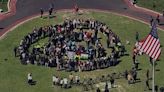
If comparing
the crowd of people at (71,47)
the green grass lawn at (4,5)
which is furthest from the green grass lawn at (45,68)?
the green grass lawn at (4,5)

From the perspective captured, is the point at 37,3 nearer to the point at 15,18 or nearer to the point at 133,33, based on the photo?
the point at 15,18

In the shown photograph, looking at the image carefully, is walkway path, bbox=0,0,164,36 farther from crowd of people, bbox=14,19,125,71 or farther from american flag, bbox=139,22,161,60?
american flag, bbox=139,22,161,60

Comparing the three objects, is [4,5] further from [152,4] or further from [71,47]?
[152,4]

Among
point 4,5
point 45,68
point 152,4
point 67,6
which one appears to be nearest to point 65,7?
point 67,6

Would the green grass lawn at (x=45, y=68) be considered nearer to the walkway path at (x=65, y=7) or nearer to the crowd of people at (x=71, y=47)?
the crowd of people at (x=71, y=47)

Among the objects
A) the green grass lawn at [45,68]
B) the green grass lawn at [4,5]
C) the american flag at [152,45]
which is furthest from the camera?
the green grass lawn at [4,5]

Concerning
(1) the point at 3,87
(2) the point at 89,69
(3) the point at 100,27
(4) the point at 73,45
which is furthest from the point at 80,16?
(1) the point at 3,87

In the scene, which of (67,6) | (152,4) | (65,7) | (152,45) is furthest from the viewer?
(152,4)

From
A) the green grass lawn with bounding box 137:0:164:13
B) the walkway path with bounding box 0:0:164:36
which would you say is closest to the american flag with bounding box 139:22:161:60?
the walkway path with bounding box 0:0:164:36
